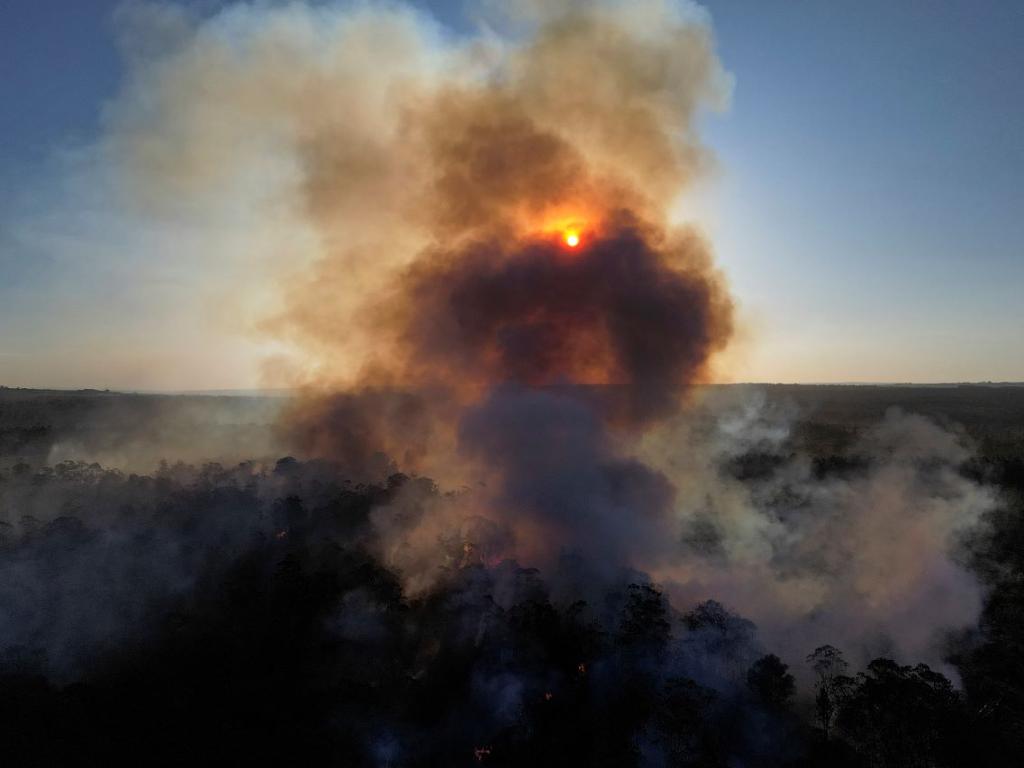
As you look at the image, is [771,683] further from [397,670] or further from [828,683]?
[397,670]

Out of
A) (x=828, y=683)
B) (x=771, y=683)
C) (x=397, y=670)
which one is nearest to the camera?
(x=771, y=683)

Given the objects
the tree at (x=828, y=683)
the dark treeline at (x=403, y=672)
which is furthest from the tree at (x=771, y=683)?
the tree at (x=828, y=683)

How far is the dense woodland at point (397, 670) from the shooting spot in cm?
1506

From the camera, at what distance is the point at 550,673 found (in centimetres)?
1709

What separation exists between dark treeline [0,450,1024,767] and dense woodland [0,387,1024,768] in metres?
0.06

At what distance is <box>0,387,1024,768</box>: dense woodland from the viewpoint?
49.4ft

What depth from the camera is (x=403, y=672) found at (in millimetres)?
18484

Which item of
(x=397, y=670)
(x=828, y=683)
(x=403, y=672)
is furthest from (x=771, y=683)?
(x=397, y=670)

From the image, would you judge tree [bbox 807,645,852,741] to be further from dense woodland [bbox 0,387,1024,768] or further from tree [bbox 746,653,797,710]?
tree [bbox 746,653,797,710]

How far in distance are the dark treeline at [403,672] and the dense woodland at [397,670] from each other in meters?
0.06

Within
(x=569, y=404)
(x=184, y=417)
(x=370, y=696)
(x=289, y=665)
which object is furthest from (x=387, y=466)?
(x=184, y=417)

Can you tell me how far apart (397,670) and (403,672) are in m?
0.23

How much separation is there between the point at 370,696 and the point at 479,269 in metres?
27.0

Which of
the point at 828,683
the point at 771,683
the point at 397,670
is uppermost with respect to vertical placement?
the point at 771,683
